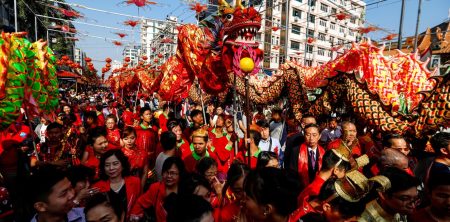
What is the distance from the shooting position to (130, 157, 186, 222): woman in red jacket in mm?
2516

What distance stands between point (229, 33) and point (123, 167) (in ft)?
6.78

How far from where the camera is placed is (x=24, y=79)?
9.71ft

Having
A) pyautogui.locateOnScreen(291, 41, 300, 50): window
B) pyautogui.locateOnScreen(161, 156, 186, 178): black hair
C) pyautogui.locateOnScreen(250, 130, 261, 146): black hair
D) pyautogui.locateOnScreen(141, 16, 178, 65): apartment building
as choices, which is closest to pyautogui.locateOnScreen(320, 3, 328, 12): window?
pyautogui.locateOnScreen(291, 41, 300, 50): window

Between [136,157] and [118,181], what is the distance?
4.12 feet

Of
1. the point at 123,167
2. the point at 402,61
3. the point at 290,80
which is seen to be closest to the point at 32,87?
the point at 123,167

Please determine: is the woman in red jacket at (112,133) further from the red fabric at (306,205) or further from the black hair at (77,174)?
the red fabric at (306,205)

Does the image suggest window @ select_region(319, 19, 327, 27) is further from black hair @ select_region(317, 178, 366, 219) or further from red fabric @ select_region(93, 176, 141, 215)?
black hair @ select_region(317, 178, 366, 219)

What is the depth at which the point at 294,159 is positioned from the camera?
11.9 feet

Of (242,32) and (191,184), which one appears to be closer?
(191,184)

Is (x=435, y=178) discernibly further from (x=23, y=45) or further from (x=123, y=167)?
(x=23, y=45)

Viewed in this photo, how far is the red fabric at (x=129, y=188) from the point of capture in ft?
8.61

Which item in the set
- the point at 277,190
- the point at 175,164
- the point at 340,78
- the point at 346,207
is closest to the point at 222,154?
the point at 175,164

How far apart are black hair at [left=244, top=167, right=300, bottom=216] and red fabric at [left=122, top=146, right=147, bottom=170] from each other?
8.54ft

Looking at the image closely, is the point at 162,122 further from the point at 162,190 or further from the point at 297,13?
the point at 297,13
